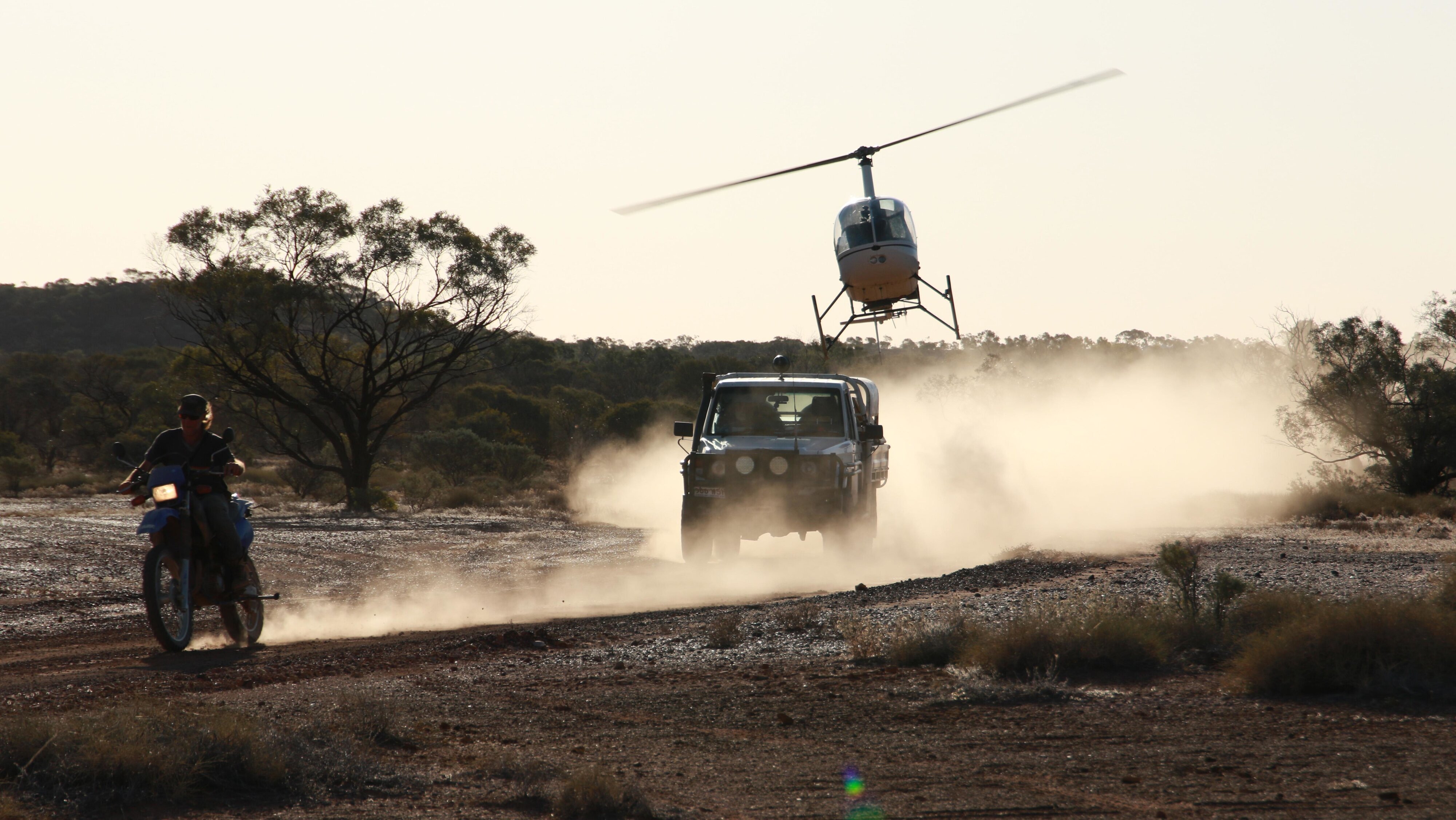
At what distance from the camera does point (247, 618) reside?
9320 millimetres

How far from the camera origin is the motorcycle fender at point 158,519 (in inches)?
330

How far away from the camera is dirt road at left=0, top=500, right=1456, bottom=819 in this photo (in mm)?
4789

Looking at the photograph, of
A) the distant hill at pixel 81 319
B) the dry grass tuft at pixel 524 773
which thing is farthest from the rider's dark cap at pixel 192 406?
the distant hill at pixel 81 319

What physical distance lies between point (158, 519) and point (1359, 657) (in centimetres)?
806

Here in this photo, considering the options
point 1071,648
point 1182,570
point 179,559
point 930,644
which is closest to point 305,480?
point 179,559

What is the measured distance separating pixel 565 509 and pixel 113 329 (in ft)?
305

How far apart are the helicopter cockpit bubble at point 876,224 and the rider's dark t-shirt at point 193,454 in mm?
14906

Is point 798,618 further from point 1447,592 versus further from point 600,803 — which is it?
point 600,803

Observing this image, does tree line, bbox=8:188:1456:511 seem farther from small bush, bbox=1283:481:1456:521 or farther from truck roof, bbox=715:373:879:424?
truck roof, bbox=715:373:879:424

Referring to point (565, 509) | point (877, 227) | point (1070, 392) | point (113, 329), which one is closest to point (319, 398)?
point (565, 509)

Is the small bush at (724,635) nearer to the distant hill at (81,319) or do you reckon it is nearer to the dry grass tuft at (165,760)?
the dry grass tuft at (165,760)

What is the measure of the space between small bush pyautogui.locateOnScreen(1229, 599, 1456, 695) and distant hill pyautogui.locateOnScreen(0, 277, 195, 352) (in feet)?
340

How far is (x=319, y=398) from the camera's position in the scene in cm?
3381

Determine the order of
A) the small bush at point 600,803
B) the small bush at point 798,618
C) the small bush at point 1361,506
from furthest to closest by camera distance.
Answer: the small bush at point 1361,506 < the small bush at point 798,618 < the small bush at point 600,803
